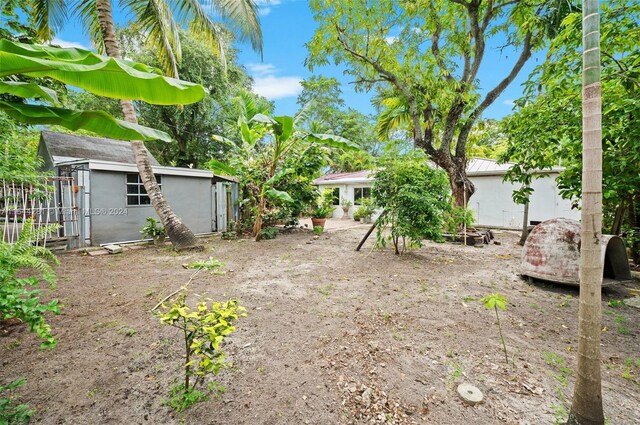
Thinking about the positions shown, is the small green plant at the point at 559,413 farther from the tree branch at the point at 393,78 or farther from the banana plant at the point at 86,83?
the tree branch at the point at 393,78

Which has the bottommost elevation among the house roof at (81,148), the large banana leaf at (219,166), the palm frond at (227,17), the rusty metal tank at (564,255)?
the rusty metal tank at (564,255)

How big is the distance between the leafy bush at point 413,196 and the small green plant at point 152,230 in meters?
7.04

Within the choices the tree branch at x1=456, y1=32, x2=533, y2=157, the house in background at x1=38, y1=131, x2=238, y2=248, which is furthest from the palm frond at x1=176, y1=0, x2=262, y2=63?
the tree branch at x1=456, y1=32, x2=533, y2=157

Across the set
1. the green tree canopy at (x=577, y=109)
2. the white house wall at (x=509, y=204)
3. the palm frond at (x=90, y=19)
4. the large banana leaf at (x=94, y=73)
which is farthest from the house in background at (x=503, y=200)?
the palm frond at (x=90, y=19)

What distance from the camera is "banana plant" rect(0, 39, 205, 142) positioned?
1.42 metres

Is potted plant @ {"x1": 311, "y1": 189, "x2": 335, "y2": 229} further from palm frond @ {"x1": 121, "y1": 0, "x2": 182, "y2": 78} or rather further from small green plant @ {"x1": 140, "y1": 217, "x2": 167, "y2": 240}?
Answer: palm frond @ {"x1": 121, "y1": 0, "x2": 182, "y2": 78}

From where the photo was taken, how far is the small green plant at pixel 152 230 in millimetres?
8758

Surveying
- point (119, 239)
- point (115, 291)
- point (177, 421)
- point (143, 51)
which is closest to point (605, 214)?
point (177, 421)

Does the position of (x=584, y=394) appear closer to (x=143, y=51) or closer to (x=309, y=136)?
(x=309, y=136)

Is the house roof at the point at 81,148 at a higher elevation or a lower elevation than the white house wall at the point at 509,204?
higher

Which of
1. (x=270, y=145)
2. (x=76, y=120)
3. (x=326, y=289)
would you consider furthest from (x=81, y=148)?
(x=326, y=289)

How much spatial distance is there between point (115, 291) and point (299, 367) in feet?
12.4

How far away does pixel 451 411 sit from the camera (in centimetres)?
208

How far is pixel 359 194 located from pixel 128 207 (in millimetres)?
12513
